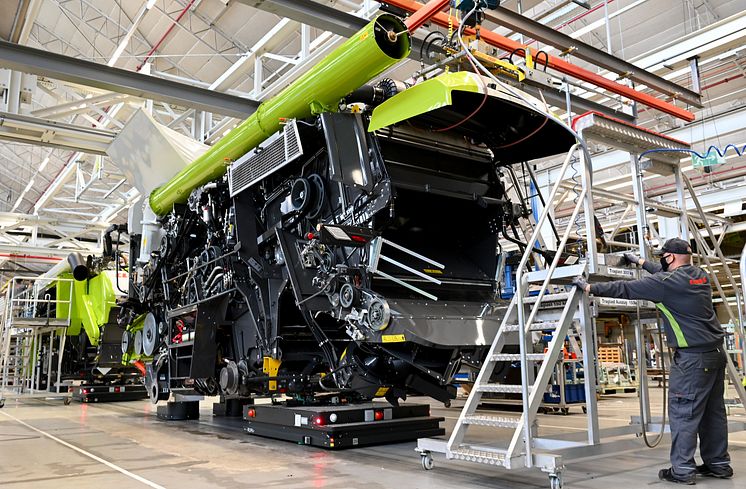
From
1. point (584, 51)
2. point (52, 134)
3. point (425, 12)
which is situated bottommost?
point (425, 12)

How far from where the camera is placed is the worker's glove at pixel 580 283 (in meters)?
3.91

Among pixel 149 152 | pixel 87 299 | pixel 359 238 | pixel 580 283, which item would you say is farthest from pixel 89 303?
pixel 580 283

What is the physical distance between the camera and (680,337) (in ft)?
13.1

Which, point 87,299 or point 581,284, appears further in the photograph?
point 87,299

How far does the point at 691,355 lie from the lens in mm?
3957

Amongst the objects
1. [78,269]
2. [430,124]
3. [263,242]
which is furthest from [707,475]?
[78,269]

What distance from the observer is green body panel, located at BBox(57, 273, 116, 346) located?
11.7 meters

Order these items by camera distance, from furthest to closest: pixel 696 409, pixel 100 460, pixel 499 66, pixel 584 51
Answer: pixel 584 51 < pixel 100 460 < pixel 499 66 < pixel 696 409

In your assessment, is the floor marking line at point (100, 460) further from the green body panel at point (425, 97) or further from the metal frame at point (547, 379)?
the green body panel at point (425, 97)

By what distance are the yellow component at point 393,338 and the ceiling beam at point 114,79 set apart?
4711mm

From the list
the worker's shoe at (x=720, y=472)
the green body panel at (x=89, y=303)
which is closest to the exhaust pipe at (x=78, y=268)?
the green body panel at (x=89, y=303)

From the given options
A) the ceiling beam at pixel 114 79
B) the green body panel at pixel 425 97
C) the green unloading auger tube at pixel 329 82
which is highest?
the ceiling beam at pixel 114 79

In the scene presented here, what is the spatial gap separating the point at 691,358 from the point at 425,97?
246 cm

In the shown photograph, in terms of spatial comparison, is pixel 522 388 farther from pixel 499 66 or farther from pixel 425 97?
pixel 499 66
